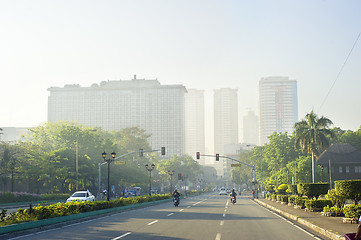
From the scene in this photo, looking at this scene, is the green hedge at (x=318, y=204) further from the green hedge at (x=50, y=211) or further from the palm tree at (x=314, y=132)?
the palm tree at (x=314, y=132)

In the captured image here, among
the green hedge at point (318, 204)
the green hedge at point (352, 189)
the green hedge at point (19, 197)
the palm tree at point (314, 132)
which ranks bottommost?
the green hedge at point (19, 197)

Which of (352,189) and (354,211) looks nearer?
(354,211)

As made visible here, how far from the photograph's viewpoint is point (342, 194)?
69.8ft

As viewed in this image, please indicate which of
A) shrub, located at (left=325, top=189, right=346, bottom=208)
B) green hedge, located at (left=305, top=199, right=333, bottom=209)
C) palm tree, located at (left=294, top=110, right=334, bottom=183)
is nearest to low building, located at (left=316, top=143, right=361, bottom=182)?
palm tree, located at (left=294, top=110, right=334, bottom=183)

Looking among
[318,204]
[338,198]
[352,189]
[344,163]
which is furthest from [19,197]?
[344,163]

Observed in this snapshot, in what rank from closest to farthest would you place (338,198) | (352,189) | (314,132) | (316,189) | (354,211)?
1. (354,211)
2. (352,189)
3. (338,198)
4. (316,189)
5. (314,132)

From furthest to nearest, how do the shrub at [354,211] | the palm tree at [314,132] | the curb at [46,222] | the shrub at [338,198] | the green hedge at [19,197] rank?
the palm tree at [314,132] < the green hedge at [19,197] < the shrub at [338,198] < the shrub at [354,211] < the curb at [46,222]

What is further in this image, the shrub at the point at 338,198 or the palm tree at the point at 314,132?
the palm tree at the point at 314,132

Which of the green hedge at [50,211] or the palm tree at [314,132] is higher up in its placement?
the palm tree at [314,132]

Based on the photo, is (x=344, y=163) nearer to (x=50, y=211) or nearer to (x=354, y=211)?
(x=354, y=211)

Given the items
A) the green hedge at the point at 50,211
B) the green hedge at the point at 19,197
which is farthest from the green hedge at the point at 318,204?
the green hedge at the point at 19,197

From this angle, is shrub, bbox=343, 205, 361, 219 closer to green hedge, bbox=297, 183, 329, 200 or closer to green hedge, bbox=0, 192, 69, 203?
green hedge, bbox=297, 183, 329, 200

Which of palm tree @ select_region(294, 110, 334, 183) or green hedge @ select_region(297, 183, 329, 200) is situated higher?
palm tree @ select_region(294, 110, 334, 183)

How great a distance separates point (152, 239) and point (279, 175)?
71806 millimetres
